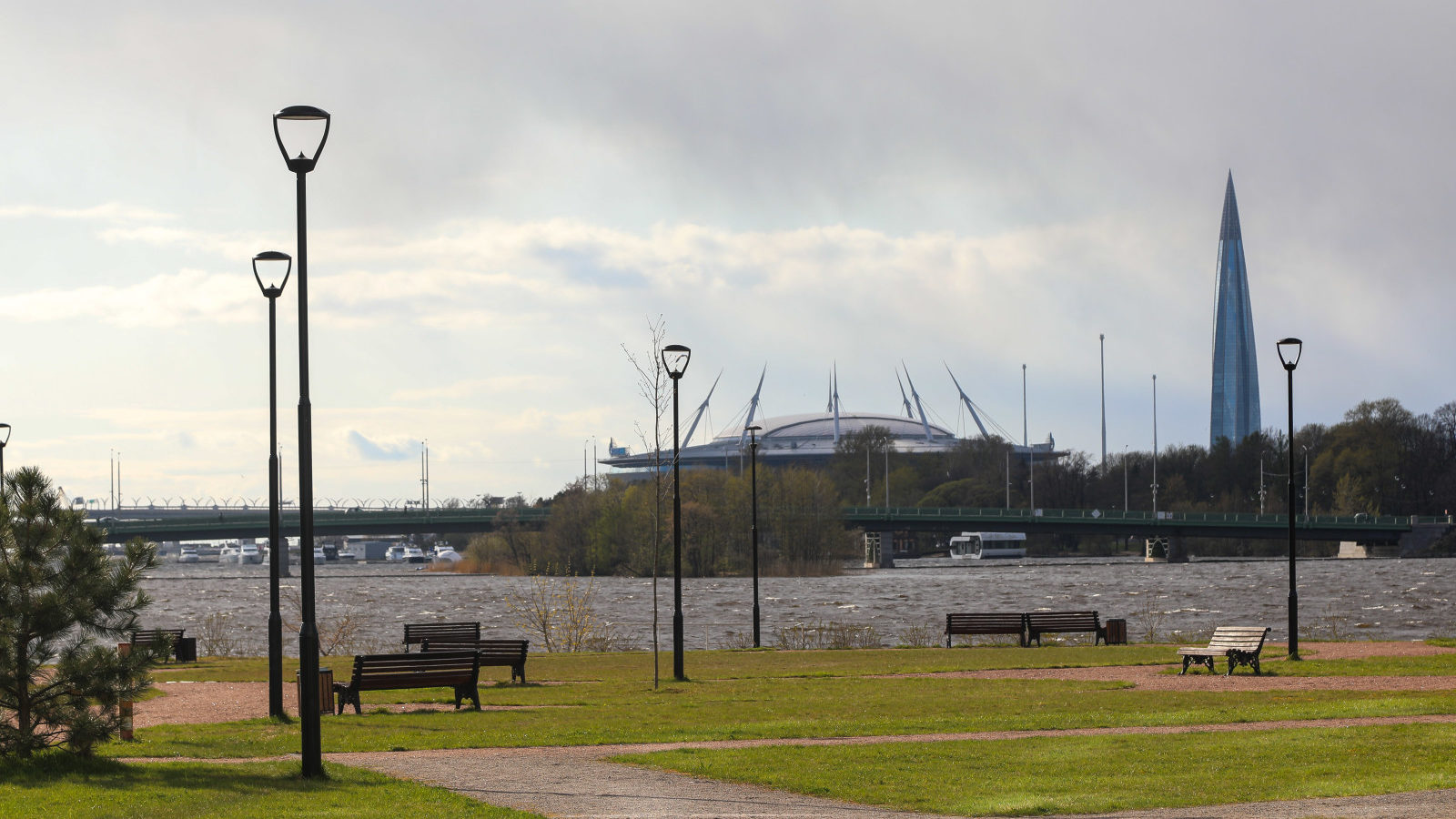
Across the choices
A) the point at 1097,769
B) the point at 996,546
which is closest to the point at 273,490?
the point at 1097,769

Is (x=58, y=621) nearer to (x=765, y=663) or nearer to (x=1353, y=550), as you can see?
(x=765, y=663)

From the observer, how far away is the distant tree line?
101 metres

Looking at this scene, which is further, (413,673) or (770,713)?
(413,673)

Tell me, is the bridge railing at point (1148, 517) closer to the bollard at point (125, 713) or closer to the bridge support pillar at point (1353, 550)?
the bridge support pillar at point (1353, 550)

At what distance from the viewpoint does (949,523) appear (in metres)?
115

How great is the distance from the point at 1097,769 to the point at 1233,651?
41.2ft

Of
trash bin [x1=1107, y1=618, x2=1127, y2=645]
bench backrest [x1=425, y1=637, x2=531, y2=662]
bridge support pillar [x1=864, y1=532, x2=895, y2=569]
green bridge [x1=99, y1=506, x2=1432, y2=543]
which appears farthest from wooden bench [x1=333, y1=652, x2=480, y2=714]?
bridge support pillar [x1=864, y1=532, x2=895, y2=569]

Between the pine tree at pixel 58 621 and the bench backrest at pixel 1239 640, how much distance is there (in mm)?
18340

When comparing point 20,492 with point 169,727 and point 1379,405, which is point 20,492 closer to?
point 169,727

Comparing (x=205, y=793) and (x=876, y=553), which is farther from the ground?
(x=205, y=793)

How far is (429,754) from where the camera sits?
1537 centimetres

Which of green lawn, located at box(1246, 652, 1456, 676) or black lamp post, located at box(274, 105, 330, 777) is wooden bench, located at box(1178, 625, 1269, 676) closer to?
green lawn, located at box(1246, 652, 1456, 676)

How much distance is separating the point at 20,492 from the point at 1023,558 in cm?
13560

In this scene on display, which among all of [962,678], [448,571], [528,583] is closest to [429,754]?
[962,678]
